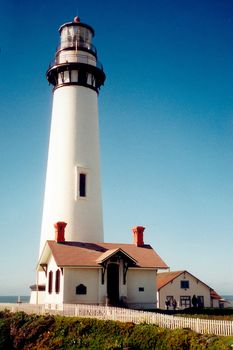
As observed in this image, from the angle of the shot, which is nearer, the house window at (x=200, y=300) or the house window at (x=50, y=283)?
the house window at (x=50, y=283)

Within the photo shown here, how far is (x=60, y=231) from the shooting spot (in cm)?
2706

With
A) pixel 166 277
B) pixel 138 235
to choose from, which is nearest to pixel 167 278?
pixel 166 277

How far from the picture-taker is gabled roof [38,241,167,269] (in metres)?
25.4

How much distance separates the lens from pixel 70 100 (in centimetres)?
3075

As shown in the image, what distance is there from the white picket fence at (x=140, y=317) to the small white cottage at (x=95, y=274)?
178 cm

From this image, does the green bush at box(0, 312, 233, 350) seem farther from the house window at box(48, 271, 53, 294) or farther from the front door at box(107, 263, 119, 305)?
the front door at box(107, 263, 119, 305)

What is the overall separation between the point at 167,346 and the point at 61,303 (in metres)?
10.2

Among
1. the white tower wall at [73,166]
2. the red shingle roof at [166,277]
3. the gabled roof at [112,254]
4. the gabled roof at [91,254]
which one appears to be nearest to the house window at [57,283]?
the gabled roof at [91,254]

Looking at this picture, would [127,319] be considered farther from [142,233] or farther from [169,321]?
[142,233]

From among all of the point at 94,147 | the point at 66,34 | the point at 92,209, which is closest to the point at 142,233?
the point at 92,209

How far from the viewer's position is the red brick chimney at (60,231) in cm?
2697

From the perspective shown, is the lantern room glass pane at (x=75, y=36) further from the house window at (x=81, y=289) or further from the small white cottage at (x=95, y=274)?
the house window at (x=81, y=289)

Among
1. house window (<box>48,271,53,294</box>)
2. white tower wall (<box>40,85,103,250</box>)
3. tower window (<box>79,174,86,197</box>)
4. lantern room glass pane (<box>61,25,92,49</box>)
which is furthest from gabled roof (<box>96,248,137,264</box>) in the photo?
lantern room glass pane (<box>61,25,92,49</box>)

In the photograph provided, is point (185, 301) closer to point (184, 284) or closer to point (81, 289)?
point (184, 284)
